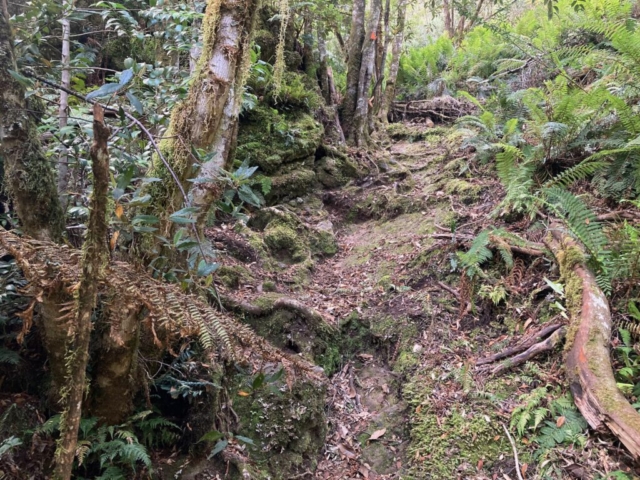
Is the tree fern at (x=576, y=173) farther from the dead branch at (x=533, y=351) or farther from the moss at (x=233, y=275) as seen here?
the moss at (x=233, y=275)

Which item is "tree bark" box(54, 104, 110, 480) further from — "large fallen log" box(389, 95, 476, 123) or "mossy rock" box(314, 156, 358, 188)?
"large fallen log" box(389, 95, 476, 123)

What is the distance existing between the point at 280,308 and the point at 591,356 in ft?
8.03

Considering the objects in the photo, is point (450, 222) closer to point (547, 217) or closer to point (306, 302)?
point (547, 217)

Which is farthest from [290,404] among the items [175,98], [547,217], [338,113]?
[338,113]

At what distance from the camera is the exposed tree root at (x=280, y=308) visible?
11.7ft

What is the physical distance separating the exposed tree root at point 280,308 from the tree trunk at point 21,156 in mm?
1804

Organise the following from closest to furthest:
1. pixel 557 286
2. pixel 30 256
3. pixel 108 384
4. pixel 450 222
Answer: pixel 30 256
pixel 108 384
pixel 557 286
pixel 450 222

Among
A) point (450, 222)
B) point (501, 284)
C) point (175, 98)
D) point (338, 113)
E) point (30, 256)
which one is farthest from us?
point (338, 113)

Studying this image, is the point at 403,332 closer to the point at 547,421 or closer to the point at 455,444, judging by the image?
the point at 455,444

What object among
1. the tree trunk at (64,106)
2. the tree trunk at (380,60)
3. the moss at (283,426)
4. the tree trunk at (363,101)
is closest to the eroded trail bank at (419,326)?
the moss at (283,426)

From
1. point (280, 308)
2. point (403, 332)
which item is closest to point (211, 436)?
point (280, 308)

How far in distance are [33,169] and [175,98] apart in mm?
1364

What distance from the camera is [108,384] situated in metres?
2.01

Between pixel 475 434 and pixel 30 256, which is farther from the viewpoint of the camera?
pixel 475 434
